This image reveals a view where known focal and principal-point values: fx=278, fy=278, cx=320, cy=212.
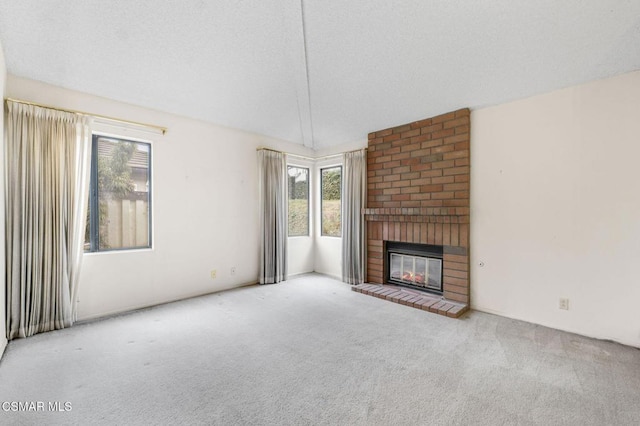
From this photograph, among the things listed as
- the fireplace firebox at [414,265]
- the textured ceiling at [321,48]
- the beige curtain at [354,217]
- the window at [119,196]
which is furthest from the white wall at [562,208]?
the window at [119,196]

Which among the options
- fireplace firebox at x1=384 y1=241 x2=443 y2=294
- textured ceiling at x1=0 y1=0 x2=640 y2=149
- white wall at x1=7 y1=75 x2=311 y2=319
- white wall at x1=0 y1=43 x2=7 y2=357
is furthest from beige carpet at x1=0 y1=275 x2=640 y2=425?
textured ceiling at x1=0 y1=0 x2=640 y2=149

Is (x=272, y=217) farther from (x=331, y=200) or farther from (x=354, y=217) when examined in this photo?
(x=354, y=217)

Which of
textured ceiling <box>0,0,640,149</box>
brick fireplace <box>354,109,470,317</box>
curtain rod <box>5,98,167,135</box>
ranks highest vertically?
textured ceiling <box>0,0,640,149</box>

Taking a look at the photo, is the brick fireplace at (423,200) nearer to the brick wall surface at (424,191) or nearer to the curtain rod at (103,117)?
the brick wall surface at (424,191)

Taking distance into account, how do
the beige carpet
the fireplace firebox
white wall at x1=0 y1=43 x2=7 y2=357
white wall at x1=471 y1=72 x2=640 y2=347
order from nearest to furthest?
the beige carpet → white wall at x1=0 y1=43 x2=7 y2=357 → white wall at x1=471 y1=72 x2=640 y2=347 → the fireplace firebox

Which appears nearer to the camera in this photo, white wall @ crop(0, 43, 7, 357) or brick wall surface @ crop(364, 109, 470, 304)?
white wall @ crop(0, 43, 7, 357)

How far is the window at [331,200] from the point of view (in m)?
5.00

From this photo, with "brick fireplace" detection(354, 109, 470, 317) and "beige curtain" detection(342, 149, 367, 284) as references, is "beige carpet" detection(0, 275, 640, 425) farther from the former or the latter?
"beige curtain" detection(342, 149, 367, 284)

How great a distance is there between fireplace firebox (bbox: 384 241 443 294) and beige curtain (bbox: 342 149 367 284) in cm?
42

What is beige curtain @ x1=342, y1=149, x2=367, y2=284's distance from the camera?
4.40 meters

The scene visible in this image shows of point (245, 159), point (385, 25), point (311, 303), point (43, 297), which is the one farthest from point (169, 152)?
point (385, 25)

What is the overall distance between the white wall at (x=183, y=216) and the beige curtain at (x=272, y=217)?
15cm

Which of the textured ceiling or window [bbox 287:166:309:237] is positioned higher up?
the textured ceiling

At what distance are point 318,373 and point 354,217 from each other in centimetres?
275
